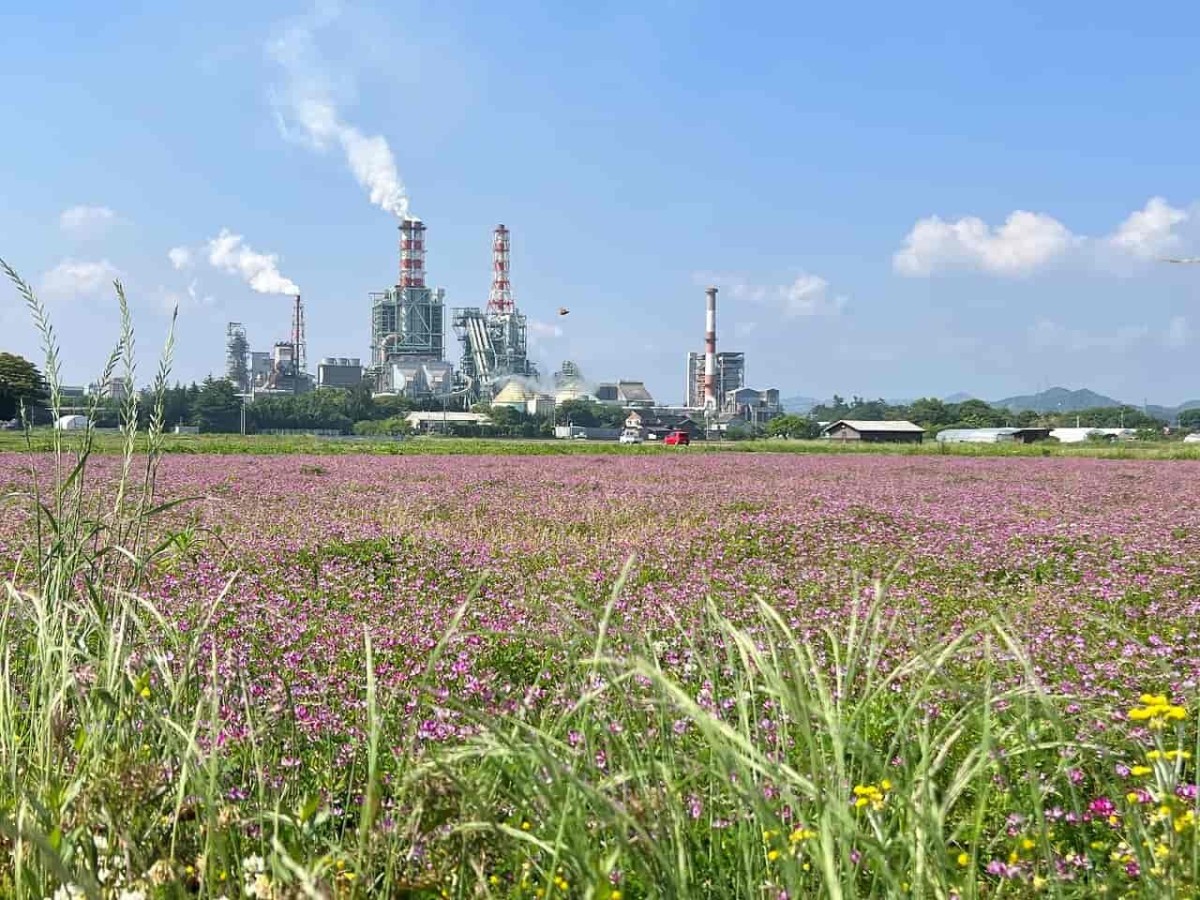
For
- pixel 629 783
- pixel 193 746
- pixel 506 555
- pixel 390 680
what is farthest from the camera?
pixel 506 555

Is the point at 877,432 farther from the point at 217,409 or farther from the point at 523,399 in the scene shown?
the point at 523,399

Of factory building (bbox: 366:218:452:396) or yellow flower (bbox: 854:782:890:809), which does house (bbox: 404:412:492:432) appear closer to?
factory building (bbox: 366:218:452:396)

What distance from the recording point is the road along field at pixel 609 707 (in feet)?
6.10

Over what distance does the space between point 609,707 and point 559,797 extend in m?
1.11

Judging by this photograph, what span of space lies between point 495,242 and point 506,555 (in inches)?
7331

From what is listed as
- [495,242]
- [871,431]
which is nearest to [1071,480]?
[871,431]

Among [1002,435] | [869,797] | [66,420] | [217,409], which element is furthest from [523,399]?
[869,797]

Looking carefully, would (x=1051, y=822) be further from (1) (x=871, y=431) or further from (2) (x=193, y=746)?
(1) (x=871, y=431)

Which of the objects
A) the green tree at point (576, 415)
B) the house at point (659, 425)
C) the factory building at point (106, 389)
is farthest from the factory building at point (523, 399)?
the factory building at point (106, 389)

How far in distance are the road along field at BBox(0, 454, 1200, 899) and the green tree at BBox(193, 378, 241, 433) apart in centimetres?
9660

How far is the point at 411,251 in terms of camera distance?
640 feet

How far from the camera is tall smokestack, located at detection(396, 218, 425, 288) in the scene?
19488cm

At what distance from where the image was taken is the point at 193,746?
1.84 metres

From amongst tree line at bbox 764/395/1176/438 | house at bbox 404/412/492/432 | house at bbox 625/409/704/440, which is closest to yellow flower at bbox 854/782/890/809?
house at bbox 625/409/704/440
